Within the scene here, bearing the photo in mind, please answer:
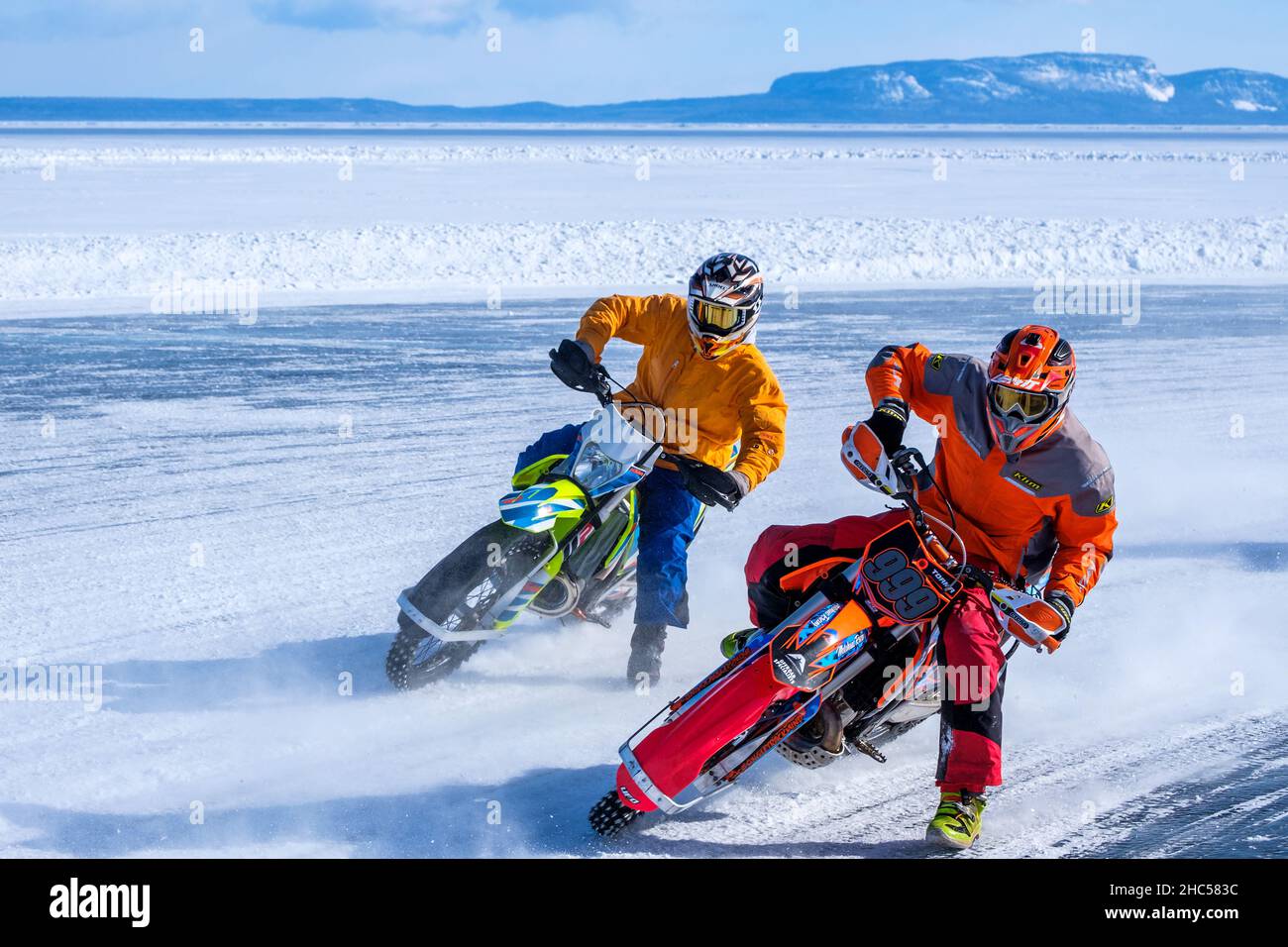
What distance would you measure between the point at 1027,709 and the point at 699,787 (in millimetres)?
2156

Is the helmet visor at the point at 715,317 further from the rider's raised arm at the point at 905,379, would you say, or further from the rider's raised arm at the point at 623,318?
the rider's raised arm at the point at 905,379

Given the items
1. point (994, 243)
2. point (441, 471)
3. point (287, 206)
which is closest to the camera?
point (441, 471)

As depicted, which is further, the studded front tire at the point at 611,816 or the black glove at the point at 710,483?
the black glove at the point at 710,483

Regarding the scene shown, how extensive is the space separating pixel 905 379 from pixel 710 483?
2.81 feet

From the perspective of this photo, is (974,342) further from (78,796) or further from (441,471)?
(78,796)

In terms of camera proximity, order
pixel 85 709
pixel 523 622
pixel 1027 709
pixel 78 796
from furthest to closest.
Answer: pixel 523 622 → pixel 1027 709 → pixel 85 709 → pixel 78 796

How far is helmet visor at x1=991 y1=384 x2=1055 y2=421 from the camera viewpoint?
4590 millimetres

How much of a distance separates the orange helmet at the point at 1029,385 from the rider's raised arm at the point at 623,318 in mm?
2004

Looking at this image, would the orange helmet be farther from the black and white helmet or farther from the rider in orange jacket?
the black and white helmet

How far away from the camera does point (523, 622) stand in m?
6.74

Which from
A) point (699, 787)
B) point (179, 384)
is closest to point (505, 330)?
point (179, 384)

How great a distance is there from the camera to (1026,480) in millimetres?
4734

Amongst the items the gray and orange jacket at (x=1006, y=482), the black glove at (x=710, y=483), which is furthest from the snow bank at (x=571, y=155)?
the gray and orange jacket at (x=1006, y=482)

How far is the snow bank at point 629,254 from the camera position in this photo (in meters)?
17.8
